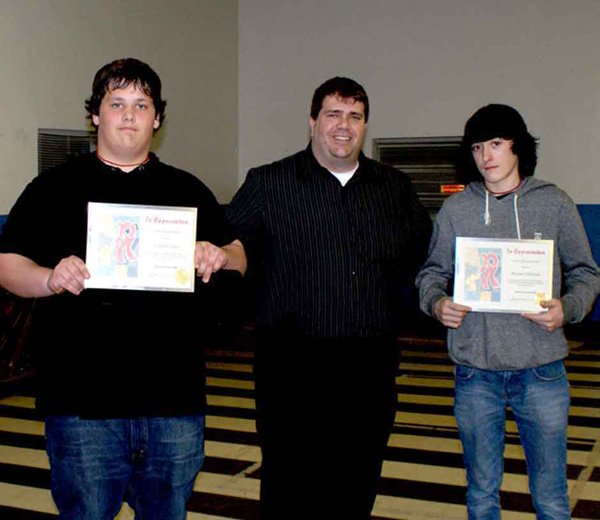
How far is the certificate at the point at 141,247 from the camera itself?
2.66 metres

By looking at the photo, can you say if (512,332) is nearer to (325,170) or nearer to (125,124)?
(325,170)

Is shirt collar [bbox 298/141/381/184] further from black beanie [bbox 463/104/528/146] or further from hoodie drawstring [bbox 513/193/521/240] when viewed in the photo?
hoodie drawstring [bbox 513/193/521/240]

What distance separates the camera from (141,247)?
108 inches

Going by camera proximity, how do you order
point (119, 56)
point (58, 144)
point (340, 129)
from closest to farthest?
point (340, 129) < point (58, 144) < point (119, 56)

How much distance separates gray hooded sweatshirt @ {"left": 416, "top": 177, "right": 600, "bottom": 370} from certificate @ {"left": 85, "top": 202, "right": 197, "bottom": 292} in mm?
1033

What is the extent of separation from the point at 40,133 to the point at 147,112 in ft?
18.8

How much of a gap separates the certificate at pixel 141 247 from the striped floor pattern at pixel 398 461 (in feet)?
6.89

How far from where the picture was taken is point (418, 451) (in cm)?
578

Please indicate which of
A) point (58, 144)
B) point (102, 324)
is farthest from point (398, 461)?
point (58, 144)

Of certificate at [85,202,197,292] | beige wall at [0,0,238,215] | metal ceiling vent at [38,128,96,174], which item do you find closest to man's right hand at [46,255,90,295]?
certificate at [85,202,197,292]

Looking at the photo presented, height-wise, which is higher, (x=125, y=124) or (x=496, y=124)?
(x=496, y=124)

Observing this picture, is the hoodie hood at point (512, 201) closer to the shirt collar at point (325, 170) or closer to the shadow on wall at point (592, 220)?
the shirt collar at point (325, 170)

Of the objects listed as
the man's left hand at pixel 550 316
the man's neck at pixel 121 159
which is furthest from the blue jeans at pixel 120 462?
the man's left hand at pixel 550 316

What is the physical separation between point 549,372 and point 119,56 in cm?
672
